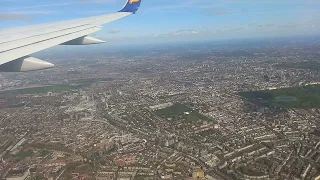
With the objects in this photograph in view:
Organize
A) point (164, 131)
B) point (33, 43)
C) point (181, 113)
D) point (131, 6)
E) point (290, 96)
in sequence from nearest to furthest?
1. point (33, 43)
2. point (131, 6)
3. point (164, 131)
4. point (181, 113)
5. point (290, 96)

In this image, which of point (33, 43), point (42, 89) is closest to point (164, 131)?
point (33, 43)

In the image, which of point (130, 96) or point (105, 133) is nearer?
point (105, 133)

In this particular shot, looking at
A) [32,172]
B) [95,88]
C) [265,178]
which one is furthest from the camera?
[95,88]

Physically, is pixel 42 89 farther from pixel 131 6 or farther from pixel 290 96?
pixel 131 6

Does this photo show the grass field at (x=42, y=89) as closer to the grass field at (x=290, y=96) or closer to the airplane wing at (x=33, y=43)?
the grass field at (x=290, y=96)

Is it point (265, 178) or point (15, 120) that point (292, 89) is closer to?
point (265, 178)

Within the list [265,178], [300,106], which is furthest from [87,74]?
[265,178]

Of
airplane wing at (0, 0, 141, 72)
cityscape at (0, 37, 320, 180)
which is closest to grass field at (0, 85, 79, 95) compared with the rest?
cityscape at (0, 37, 320, 180)

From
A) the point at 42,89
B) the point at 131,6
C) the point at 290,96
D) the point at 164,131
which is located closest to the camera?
the point at 131,6
